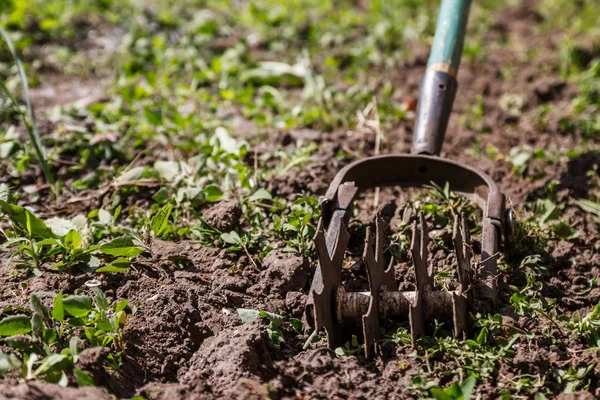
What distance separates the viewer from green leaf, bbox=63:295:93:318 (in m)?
2.12

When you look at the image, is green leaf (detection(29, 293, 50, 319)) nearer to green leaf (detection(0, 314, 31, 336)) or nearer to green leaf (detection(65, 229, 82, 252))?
green leaf (detection(0, 314, 31, 336))

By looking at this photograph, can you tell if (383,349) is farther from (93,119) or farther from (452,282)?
(93,119)

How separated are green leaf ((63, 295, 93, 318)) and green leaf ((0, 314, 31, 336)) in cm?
11

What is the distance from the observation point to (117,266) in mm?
2395

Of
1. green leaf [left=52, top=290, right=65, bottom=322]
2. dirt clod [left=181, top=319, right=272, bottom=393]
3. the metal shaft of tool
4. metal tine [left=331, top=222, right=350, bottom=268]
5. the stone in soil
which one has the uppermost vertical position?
the metal shaft of tool

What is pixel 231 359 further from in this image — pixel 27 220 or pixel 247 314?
pixel 27 220

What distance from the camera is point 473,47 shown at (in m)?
4.24

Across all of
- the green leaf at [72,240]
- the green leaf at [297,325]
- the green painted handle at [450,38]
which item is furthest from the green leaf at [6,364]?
the green painted handle at [450,38]

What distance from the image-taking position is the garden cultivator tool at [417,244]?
2.14 metres

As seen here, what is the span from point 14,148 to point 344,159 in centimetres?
142

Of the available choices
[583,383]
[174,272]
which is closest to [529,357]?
[583,383]

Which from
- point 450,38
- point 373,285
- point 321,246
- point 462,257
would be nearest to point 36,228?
point 321,246

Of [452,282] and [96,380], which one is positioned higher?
[452,282]

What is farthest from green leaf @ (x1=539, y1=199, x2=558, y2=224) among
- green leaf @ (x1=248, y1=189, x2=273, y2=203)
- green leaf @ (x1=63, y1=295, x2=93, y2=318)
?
green leaf @ (x1=63, y1=295, x2=93, y2=318)
